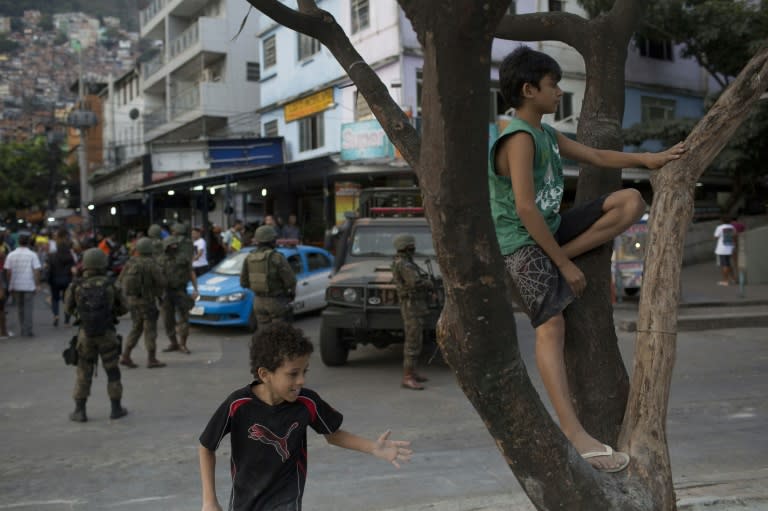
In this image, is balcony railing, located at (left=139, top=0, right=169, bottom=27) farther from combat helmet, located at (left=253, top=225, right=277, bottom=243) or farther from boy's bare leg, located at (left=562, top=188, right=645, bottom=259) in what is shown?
boy's bare leg, located at (left=562, top=188, right=645, bottom=259)

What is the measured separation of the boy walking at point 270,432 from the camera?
2855 millimetres

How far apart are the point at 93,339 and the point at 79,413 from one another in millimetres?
742

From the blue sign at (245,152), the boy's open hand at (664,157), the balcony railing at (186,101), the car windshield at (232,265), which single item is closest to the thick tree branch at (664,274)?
the boy's open hand at (664,157)

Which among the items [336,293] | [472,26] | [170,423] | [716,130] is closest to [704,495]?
[716,130]

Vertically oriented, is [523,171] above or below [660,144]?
below

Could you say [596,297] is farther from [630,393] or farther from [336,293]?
[336,293]

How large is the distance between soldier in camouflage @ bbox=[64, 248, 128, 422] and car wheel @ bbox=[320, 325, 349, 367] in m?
2.80

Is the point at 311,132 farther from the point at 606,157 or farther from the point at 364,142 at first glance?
→ the point at 606,157

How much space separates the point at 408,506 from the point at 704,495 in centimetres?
171

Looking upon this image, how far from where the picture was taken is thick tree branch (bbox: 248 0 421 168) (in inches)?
118

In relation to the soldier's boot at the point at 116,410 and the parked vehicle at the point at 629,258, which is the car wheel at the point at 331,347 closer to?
the soldier's boot at the point at 116,410

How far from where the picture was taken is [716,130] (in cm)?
288

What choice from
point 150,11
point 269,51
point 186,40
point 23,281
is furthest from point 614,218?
point 150,11

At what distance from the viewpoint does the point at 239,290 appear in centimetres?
1280
